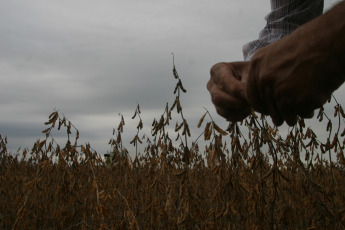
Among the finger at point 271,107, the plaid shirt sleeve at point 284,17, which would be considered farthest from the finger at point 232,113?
the plaid shirt sleeve at point 284,17

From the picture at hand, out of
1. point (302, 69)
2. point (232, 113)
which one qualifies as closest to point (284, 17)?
point (232, 113)

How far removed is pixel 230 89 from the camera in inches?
42.4

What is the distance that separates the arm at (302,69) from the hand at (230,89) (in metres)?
0.10

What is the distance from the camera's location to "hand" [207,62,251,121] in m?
1.07

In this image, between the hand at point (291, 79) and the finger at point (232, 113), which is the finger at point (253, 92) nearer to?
the hand at point (291, 79)

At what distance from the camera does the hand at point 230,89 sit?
107 cm

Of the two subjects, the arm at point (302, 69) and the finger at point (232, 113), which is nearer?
the arm at point (302, 69)

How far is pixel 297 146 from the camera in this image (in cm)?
235

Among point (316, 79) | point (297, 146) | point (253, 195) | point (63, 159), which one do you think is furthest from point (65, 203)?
point (316, 79)

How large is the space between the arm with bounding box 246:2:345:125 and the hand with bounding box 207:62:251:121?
10 cm

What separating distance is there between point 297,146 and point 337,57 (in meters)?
1.69

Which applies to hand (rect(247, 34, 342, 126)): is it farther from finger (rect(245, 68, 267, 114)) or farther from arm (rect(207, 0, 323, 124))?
arm (rect(207, 0, 323, 124))

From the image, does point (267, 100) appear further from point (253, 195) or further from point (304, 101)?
point (253, 195)

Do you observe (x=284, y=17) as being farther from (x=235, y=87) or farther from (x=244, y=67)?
(x=235, y=87)
